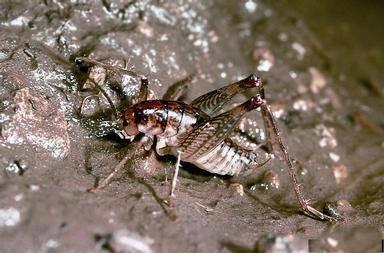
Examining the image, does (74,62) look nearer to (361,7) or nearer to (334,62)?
(334,62)

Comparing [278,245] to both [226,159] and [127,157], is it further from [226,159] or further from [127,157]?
[127,157]

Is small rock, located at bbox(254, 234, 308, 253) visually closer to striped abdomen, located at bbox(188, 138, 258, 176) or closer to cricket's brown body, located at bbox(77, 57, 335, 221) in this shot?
cricket's brown body, located at bbox(77, 57, 335, 221)

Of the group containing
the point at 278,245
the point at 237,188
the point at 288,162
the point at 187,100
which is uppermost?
the point at 187,100

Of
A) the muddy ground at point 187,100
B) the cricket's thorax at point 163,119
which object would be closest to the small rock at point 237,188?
the muddy ground at point 187,100

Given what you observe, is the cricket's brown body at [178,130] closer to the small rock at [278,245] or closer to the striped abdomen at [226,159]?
the striped abdomen at [226,159]

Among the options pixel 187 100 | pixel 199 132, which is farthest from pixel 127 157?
pixel 187 100

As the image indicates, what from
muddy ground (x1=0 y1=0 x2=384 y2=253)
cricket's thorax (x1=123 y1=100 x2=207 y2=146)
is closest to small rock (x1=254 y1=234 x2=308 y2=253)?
muddy ground (x1=0 y1=0 x2=384 y2=253)

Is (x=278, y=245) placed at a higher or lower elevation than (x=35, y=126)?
lower
